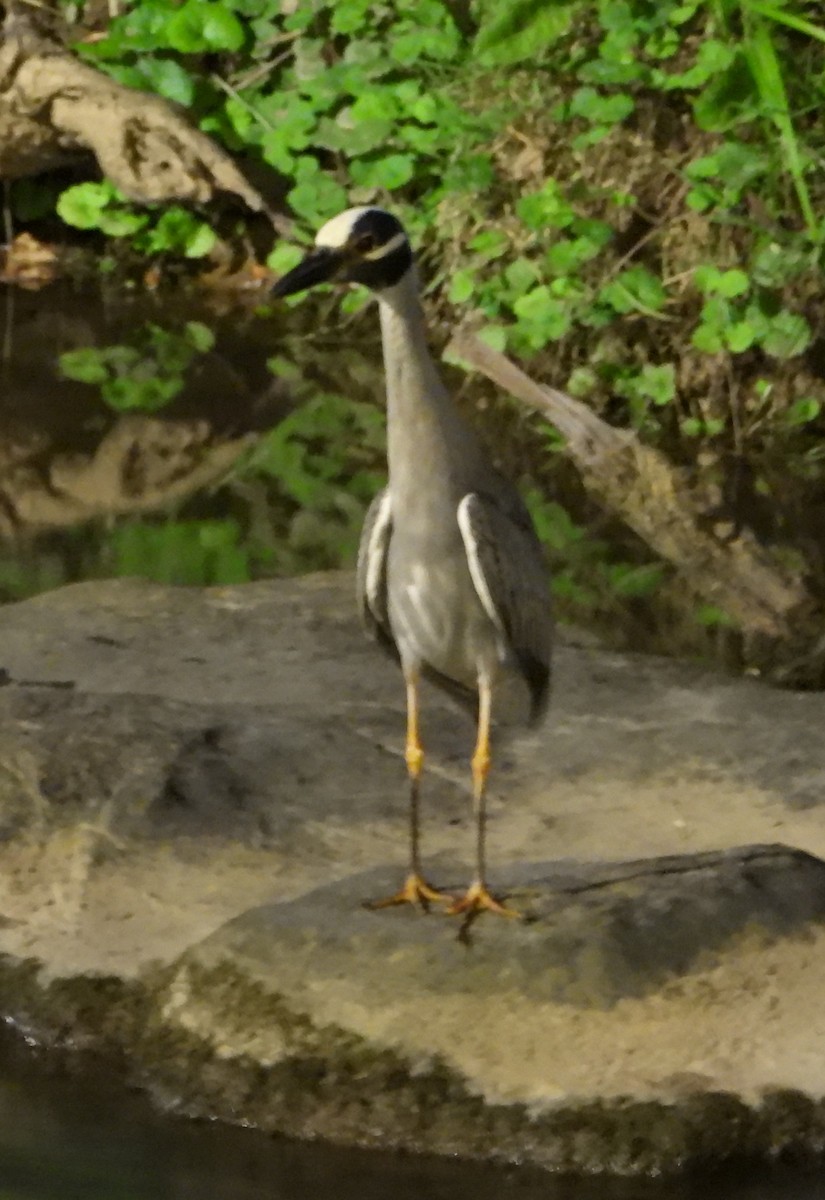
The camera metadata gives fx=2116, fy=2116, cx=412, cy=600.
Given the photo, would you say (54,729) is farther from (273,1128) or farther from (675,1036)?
(675,1036)

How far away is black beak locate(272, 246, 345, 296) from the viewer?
3100mm

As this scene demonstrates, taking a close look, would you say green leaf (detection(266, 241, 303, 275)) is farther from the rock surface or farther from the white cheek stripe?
the white cheek stripe

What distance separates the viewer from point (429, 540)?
3260mm

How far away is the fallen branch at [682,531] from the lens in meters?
→ 5.04

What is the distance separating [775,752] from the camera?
13.3 feet

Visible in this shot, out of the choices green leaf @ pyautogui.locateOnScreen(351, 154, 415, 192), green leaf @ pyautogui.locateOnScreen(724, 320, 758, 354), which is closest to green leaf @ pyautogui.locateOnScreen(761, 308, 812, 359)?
green leaf @ pyautogui.locateOnScreen(724, 320, 758, 354)

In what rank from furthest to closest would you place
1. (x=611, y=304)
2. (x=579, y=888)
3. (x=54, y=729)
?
(x=611, y=304)
(x=54, y=729)
(x=579, y=888)

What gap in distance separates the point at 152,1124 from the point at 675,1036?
782 mm

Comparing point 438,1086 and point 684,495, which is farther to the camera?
point 684,495

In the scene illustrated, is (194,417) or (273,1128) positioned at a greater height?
(194,417)

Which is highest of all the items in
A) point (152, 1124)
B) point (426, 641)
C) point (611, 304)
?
point (611, 304)

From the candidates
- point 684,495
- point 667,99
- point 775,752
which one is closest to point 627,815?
point 775,752

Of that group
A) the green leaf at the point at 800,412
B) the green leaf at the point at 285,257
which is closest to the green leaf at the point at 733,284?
the green leaf at the point at 800,412

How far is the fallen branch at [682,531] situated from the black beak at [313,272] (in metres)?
1.99
